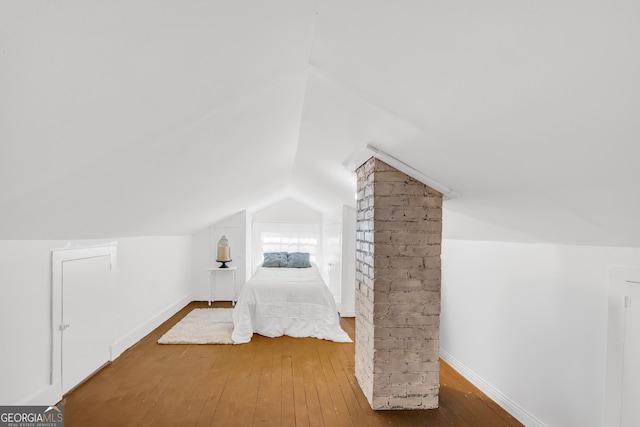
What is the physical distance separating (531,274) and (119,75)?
2.79m

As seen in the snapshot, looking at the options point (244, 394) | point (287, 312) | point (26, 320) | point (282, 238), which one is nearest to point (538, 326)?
point (244, 394)

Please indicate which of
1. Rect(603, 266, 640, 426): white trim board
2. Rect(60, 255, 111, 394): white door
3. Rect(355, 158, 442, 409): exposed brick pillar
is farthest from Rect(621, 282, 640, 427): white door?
Rect(60, 255, 111, 394): white door

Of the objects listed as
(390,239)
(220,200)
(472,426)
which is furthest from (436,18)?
(220,200)

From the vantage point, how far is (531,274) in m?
2.74

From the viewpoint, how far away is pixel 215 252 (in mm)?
7121

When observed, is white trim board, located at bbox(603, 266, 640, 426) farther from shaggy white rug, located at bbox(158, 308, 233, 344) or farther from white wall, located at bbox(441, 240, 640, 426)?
shaggy white rug, located at bbox(158, 308, 233, 344)

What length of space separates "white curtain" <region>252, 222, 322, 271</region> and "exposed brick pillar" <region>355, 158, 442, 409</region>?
5197mm

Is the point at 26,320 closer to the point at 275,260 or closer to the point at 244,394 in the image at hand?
the point at 244,394

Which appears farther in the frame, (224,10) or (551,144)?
(551,144)

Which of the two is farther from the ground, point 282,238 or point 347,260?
point 282,238

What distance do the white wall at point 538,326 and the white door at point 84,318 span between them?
3477 millimetres

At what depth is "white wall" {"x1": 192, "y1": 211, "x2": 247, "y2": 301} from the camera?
7.10 m

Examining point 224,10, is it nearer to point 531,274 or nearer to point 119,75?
point 119,75

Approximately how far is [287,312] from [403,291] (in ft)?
7.92
